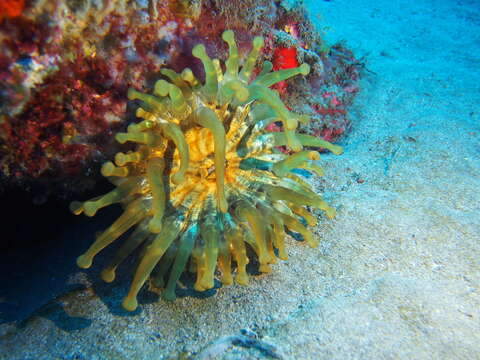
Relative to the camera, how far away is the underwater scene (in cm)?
217

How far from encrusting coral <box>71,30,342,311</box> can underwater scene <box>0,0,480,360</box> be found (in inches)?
0.5

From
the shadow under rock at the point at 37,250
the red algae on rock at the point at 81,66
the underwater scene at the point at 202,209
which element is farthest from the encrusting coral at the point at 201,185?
the shadow under rock at the point at 37,250

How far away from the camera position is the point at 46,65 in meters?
2.19

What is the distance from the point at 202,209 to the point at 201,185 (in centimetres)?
22

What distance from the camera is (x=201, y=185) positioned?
2723 millimetres

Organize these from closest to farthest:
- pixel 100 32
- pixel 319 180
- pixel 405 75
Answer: pixel 100 32, pixel 319 180, pixel 405 75

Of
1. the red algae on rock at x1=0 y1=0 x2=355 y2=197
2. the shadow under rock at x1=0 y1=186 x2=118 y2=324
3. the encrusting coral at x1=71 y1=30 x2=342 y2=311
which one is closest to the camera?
the red algae on rock at x1=0 y1=0 x2=355 y2=197

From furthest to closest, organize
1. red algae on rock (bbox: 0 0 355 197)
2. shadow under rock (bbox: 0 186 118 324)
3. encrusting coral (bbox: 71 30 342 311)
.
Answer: shadow under rock (bbox: 0 186 118 324) → encrusting coral (bbox: 71 30 342 311) → red algae on rock (bbox: 0 0 355 197)

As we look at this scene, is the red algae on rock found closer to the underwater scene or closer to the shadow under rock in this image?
the underwater scene

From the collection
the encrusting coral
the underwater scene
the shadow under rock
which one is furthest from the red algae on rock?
the shadow under rock

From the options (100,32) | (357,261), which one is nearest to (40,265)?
(100,32)

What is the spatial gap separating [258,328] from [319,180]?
1.98 m

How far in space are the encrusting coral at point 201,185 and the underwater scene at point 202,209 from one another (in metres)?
0.01

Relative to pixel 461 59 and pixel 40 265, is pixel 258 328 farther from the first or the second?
pixel 461 59
